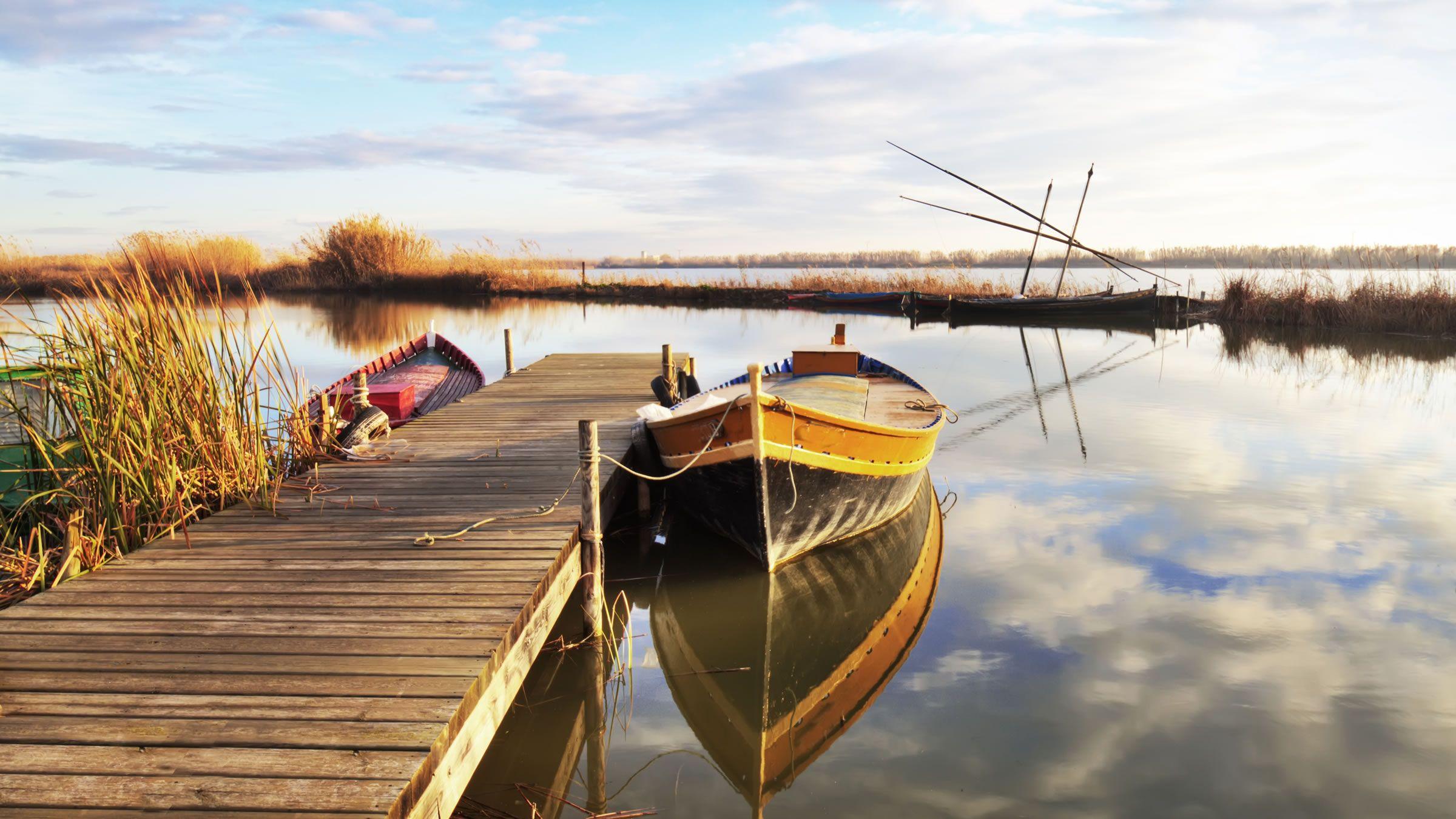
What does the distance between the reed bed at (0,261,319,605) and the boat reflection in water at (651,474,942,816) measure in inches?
118

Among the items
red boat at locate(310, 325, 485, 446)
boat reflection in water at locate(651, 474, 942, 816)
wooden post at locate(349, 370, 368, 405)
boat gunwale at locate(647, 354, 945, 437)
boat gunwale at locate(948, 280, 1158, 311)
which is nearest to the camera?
boat reflection in water at locate(651, 474, 942, 816)

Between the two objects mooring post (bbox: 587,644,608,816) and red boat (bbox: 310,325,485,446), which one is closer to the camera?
mooring post (bbox: 587,644,608,816)

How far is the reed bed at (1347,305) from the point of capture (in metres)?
22.1

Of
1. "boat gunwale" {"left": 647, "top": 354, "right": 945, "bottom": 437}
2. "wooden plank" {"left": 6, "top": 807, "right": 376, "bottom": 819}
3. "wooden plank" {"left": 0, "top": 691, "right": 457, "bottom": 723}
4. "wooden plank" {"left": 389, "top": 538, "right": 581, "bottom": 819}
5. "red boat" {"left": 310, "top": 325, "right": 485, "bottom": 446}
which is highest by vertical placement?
"boat gunwale" {"left": 647, "top": 354, "right": 945, "bottom": 437}

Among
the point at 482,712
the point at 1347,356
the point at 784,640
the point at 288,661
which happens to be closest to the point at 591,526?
the point at 784,640

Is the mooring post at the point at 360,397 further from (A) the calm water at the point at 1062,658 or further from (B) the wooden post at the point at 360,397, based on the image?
(A) the calm water at the point at 1062,658

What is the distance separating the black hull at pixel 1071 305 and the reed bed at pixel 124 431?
25851mm

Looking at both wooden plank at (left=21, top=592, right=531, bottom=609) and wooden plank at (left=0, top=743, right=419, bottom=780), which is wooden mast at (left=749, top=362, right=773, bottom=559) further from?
wooden plank at (left=0, top=743, right=419, bottom=780)

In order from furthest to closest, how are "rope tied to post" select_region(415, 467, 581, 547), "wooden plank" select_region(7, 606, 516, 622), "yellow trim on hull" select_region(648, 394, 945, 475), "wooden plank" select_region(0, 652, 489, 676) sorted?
"yellow trim on hull" select_region(648, 394, 945, 475)
"rope tied to post" select_region(415, 467, 581, 547)
"wooden plank" select_region(7, 606, 516, 622)
"wooden plank" select_region(0, 652, 489, 676)

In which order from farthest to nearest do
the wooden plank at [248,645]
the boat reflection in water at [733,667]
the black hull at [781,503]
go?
1. the black hull at [781,503]
2. the boat reflection in water at [733,667]
3. the wooden plank at [248,645]

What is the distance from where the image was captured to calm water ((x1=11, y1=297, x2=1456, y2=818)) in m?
4.12

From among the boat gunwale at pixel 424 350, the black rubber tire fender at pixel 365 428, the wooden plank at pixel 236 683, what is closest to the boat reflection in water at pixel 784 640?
the wooden plank at pixel 236 683

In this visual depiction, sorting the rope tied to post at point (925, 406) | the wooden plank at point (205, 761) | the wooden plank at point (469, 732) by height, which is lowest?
the wooden plank at point (469, 732)

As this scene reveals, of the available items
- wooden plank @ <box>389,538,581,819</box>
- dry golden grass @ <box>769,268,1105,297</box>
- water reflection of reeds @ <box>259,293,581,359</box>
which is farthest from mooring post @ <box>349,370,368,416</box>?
dry golden grass @ <box>769,268,1105,297</box>
